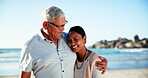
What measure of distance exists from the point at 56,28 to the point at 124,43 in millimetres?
24683

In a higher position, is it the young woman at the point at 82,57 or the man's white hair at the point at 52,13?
the man's white hair at the point at 52,13

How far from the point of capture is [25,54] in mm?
1864

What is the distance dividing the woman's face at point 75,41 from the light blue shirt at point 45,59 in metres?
0.08

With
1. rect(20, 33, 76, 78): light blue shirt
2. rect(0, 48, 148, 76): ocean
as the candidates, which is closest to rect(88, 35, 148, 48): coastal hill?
rect(0, 48, 148, 76): ocean

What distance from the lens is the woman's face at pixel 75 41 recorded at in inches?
79.4

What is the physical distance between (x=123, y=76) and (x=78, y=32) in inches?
158

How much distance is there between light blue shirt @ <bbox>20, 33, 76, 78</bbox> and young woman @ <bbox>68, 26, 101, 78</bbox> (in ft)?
0.26

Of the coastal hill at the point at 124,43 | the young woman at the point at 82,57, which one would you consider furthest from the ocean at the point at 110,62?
the coastal hill at the point at 124,43

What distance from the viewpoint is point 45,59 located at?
1895 millimetres

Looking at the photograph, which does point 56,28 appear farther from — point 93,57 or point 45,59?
point 93,57

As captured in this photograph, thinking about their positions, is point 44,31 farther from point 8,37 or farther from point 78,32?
point 8,37

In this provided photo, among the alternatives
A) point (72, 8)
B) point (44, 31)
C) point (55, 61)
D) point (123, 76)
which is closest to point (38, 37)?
point (44, 31)

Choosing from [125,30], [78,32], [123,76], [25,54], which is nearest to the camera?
[25,54]

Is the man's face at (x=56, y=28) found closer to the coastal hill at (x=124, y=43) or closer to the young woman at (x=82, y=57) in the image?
the young woman at (x=82, y=57)
